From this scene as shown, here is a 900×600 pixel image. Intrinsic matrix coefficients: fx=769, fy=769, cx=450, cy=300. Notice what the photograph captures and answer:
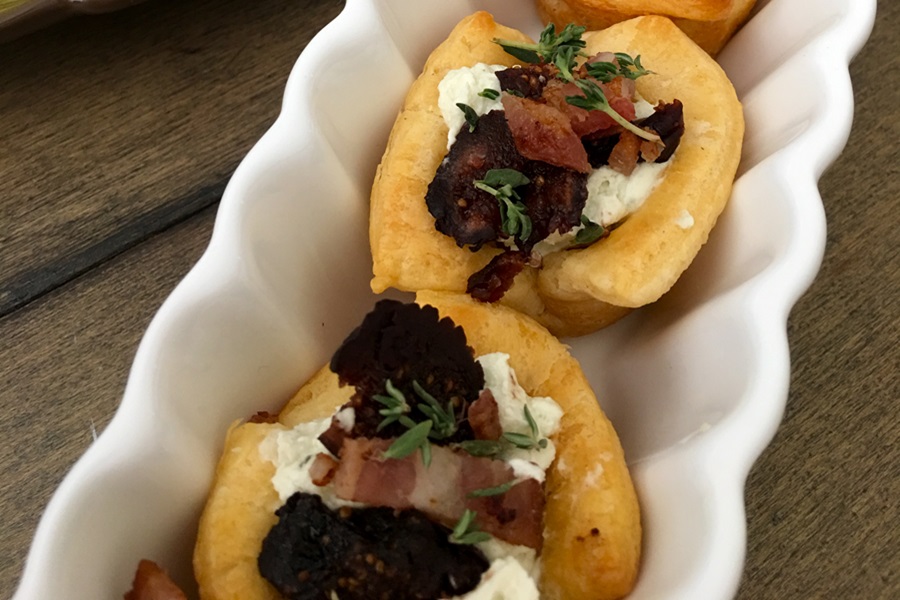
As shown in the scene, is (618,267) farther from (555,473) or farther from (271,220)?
(271,220)

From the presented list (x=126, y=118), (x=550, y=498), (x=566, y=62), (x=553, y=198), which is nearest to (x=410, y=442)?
(x=550, y=498)

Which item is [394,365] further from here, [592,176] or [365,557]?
[592,176]

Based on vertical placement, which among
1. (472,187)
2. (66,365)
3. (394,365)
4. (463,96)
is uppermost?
(463,96)

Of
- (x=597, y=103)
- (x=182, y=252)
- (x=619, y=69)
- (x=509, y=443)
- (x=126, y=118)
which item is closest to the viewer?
(x=509, y=443)

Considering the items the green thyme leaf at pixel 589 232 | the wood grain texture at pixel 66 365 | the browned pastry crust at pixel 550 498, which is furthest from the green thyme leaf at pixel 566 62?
the wood grain texture at pixel 66 365

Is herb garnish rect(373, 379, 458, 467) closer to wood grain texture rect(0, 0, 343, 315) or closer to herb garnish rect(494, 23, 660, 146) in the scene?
herb garnish rect(494, 23, 660, 146)

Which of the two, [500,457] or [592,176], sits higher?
[592,176]
